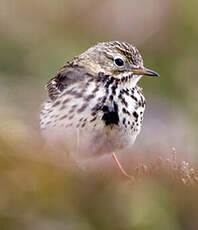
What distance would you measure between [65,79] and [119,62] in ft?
1.53

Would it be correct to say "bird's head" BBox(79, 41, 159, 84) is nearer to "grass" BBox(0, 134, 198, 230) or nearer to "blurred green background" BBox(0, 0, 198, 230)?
"blurred green background" BBox(0, 0, 198, 230)

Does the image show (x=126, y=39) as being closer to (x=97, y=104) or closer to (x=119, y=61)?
(x=119, y=61)

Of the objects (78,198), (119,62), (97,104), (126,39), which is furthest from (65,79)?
(126,39)

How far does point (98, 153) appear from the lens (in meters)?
4.68

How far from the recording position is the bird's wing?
16.5 ft

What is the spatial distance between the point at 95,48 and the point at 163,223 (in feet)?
9.13

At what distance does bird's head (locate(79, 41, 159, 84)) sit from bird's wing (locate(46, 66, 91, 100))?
0.09 metres

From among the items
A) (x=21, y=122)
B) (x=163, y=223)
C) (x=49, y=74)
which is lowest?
(x=163, y=223)

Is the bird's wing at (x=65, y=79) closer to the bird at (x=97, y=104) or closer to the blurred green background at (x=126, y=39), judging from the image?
the bird at (x=97, y=104)

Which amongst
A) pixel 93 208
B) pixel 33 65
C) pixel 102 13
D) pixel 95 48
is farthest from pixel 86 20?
pixel 93 208

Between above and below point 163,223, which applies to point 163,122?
above

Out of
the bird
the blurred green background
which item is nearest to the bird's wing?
the bird

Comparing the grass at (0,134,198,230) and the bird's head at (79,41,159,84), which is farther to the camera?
the bird's head at (79,41,159,84)

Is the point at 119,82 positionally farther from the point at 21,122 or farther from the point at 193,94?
the point at 193,94
